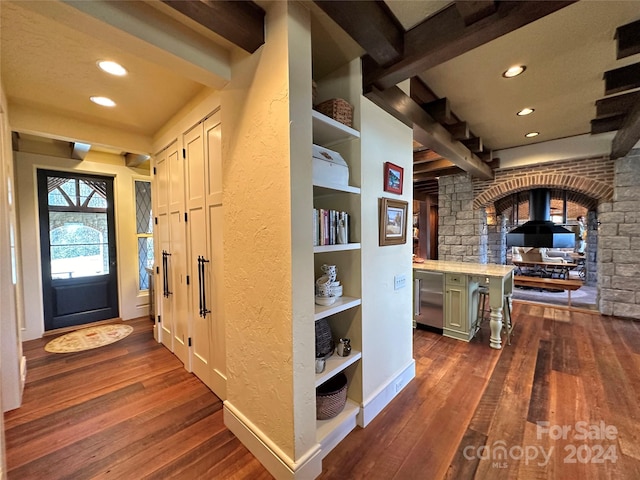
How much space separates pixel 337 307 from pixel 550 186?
477 cm

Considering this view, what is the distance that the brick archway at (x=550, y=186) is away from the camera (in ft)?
12.8

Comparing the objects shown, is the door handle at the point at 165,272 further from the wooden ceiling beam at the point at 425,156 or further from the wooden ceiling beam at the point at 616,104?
the wooden ceiling beam at the point at 616,104

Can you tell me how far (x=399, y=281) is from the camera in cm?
222

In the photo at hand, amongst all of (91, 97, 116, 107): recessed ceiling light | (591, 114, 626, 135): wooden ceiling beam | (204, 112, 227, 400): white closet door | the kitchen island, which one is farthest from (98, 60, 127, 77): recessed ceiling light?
(591, 114, 626, 135): wooden ceiling beam

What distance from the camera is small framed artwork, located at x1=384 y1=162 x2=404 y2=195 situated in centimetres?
199

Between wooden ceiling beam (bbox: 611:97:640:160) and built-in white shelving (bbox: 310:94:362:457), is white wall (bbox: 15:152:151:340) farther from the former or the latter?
wooden ceiling beam (bbox: 611:97:640:160)

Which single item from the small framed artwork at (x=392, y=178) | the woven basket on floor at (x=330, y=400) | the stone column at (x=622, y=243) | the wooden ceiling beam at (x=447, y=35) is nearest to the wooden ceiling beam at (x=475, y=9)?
the wooden ceiling beam at (x=447, y=35)

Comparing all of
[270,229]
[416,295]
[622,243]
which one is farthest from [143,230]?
[622,243]

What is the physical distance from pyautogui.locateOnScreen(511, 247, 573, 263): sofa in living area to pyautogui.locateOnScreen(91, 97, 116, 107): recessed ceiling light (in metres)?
8.57

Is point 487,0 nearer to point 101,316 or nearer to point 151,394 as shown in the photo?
point 151,394

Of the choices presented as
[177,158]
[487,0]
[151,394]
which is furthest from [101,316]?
[487,0]

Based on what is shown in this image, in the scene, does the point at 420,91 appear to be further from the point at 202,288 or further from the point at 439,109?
the point at 202,288

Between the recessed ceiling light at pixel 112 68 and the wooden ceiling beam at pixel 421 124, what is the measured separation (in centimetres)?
172

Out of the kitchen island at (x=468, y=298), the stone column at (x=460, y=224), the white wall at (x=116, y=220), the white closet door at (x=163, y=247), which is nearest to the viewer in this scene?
the white closet door at (x=163, y=247)
